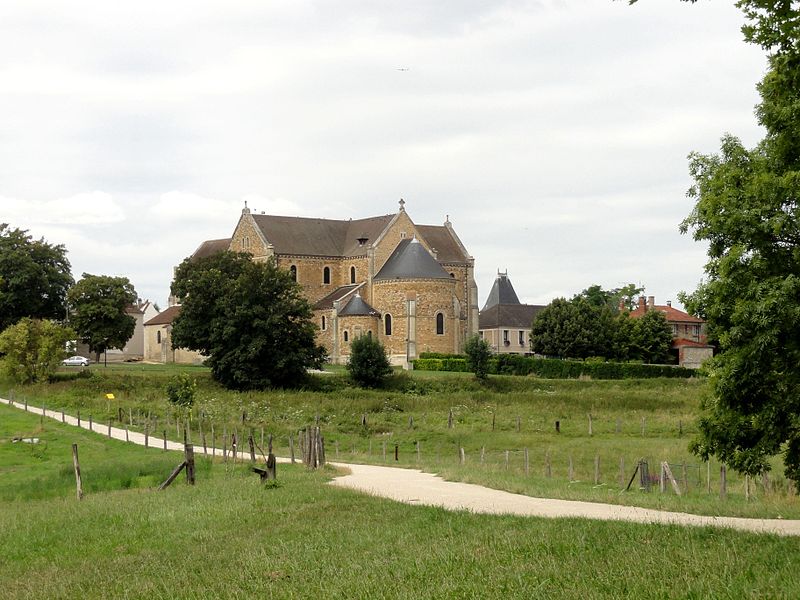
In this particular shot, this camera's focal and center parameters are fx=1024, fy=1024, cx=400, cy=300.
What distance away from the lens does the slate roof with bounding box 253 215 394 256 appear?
8850cm

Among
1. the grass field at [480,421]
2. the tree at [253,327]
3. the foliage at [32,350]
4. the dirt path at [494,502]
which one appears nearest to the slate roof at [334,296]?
the grass field at [480,421]

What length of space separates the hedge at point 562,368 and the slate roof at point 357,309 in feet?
23.5

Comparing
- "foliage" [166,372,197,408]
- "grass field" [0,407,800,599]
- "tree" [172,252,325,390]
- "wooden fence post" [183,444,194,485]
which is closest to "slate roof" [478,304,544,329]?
"tree" [172,252,325,390]

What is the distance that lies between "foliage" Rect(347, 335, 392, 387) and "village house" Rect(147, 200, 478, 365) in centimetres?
1354

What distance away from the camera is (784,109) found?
16.3 meters

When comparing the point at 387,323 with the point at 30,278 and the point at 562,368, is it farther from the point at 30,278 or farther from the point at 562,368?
the point at 30,278

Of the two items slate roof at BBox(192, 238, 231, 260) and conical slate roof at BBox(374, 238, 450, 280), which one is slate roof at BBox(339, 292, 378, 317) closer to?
conical slate roof at BBox(374, 238, 450, 280)

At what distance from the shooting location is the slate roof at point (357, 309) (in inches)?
3206

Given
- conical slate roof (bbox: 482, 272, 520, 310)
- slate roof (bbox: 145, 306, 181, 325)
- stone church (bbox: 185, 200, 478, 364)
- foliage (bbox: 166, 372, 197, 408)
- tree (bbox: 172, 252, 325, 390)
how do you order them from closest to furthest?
foliage (bbox: 166, 372, 197, 408)
tree (bbox: 172, 252, 325, 390)
stone church (bbox: 185, 200, 478, 364)
slate roof (bbox: 145, 306, 181, 325)
conical slate roof (bbox: 482, 272, 520, 310)

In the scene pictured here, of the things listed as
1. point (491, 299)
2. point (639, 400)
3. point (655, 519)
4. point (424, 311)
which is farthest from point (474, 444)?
point (491, 299)

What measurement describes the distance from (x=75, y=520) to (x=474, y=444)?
24445 millimetres

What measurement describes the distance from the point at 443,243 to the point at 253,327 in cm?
3509

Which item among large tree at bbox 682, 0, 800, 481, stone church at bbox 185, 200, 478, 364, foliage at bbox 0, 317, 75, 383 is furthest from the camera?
stone church at bbox 185, 200, 478, 364

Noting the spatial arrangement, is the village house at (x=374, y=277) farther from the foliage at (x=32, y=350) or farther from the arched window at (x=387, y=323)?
the foliage at (x=32, y=350)
